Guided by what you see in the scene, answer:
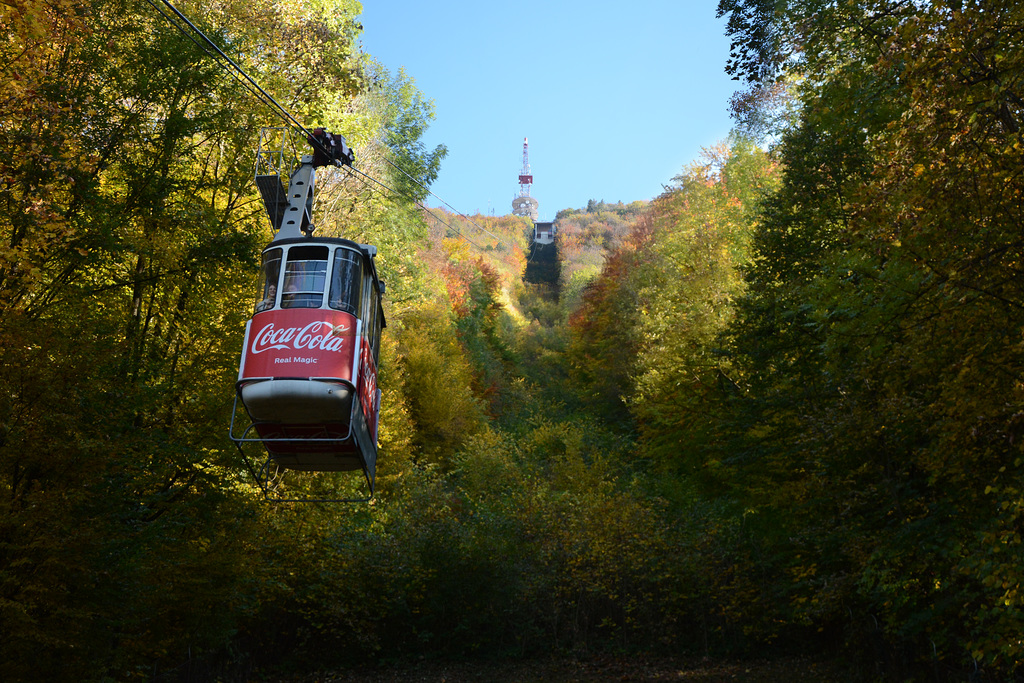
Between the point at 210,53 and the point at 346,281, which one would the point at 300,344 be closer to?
the point at 346,281

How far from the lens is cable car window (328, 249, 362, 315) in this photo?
445 inches

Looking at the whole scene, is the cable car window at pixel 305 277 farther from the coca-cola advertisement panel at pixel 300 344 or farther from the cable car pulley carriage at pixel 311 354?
the coca-cola advertisement panel at pixel 300 344

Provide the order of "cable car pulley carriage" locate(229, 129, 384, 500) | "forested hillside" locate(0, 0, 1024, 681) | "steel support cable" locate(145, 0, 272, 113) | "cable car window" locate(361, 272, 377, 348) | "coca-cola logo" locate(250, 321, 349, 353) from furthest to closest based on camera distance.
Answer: "steel support cable" locate(145, 0, 272, 113) < "cable car window" locate(361, 272, 377, 348) < "coca-cola logo" locate(250, 321, 349, 353) < "cable car pulley carriage" locate(229, 129, 384, 500) < "forested hillside" locate(0, 0, 1024, 681)

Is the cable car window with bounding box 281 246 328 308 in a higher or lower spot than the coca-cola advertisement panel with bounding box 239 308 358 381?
higher

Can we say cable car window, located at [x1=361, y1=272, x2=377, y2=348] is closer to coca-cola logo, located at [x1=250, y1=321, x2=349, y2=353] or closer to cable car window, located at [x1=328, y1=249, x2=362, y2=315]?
cable car window, located at [x1=328, y1=249, x2=362, y2=315]

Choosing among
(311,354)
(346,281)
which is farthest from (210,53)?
(311,354)

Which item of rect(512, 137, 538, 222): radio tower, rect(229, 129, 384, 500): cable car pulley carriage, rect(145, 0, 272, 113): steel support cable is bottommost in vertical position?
rect(229, 129, 384, 500): cable car pulley carriage

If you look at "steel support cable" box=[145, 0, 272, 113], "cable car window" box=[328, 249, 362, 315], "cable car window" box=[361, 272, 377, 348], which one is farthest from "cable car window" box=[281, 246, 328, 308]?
"steel support cable" box=[145, 0, 272, 113]

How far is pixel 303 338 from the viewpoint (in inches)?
430

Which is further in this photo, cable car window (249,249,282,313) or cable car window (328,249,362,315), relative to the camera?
cable car window (249,249,282,313)

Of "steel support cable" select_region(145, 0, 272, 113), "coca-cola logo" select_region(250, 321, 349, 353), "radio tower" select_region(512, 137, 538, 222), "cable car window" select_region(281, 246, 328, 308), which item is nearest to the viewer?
"coca-cola logo" select_region(250, 321, 349, 353)

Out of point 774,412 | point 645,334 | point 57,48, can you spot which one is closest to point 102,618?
point 57,48

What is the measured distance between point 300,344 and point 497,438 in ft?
75.2

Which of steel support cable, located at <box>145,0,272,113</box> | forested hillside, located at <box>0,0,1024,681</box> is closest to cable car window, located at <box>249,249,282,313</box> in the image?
forested hillside, located at <box>0,0,1024,681</box>
